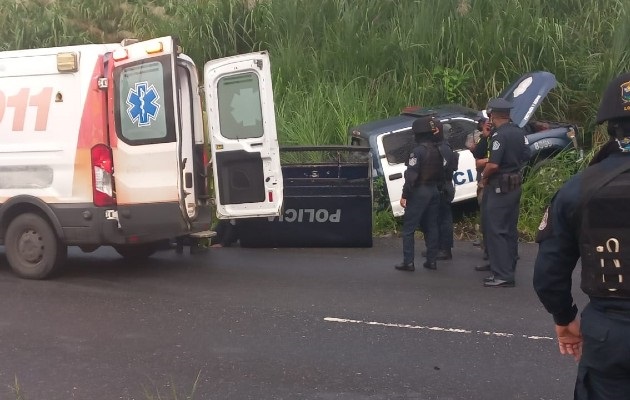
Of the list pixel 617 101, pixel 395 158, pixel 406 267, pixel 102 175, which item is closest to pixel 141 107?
pixel 102 175

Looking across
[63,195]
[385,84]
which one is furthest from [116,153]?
[385,84]

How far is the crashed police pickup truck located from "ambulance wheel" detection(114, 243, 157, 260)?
297 cm

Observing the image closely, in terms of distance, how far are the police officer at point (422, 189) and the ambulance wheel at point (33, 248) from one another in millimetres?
3239

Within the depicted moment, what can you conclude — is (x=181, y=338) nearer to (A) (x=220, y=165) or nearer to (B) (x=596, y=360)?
(A) (x=220, y=165)

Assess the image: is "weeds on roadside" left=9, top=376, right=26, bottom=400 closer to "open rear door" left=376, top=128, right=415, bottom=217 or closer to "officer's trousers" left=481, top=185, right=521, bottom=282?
"officer's trousers" left=481, top=185, right=521, bottom=282

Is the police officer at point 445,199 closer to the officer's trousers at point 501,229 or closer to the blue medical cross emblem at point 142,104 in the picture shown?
the officer's trousers at point 501,229

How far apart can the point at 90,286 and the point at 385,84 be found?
25.6 ft

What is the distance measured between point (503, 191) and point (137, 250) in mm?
3874

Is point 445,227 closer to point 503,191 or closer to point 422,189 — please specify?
point 422,189

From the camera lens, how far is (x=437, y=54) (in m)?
15.3

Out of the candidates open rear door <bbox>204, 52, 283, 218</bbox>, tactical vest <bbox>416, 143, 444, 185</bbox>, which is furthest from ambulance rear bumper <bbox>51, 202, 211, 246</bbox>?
tactical vest <bbox>416, 143, 444, 185</bbox>

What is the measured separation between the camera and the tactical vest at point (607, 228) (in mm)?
2980

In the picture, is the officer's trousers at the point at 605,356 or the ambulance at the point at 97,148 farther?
the ambulance at the point at 97,148

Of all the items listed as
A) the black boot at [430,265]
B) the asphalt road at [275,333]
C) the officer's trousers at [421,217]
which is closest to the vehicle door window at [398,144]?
the asphalt road at [275,333]
